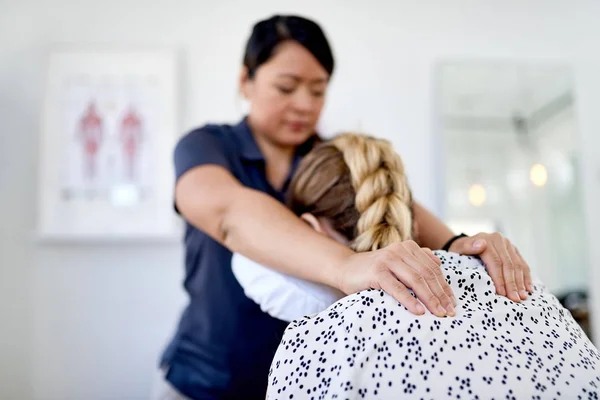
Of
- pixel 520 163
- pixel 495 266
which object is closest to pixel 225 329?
pixel 495 266

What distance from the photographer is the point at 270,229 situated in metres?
0.91

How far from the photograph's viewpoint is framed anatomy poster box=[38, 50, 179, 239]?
208cm

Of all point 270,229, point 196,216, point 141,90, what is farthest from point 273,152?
point 141,90

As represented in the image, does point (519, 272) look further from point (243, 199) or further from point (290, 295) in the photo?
point (243, 199)

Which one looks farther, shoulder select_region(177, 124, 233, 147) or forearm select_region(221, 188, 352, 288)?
shoulder select_region(177, 124, 233, 147)

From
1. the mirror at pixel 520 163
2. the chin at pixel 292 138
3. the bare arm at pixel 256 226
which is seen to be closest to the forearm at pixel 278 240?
the bare arm at pixel 256 226

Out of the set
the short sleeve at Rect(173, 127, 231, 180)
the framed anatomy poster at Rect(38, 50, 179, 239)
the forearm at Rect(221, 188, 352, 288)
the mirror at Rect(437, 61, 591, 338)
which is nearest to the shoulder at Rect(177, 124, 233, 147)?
the short sleeve at Rect(173, 127, 231, 180)

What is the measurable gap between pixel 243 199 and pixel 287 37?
46 cm

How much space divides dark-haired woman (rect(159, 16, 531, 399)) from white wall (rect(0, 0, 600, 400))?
0.82 m

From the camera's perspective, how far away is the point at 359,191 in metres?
0.88

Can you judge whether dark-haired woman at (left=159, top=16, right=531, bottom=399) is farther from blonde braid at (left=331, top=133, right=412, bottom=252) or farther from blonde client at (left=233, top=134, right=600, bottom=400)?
blonde client at (left=233, top=134, right=600, bottom=400)

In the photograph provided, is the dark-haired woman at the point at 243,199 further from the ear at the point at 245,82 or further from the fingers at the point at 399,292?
the fingers at the point at 399,292

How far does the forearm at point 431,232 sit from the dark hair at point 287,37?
429 millimetres

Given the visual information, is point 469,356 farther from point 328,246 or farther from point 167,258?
point 167,258
